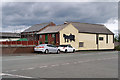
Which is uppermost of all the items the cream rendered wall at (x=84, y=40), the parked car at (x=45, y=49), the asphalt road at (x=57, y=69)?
the cream rendered wall at (x=84, y=40)

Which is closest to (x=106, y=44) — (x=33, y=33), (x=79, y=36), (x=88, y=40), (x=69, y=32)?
(x=88, y=40)

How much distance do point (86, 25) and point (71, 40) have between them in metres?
11.5

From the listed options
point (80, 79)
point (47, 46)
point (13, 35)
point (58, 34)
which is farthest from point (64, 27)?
point (80, 79)

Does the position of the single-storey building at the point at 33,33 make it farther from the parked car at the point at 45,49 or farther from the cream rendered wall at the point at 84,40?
the parked car at the point at 45,49

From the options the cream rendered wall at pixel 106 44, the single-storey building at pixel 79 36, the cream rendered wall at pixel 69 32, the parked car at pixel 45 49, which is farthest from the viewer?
the cream rendered wall at pixel 106 44

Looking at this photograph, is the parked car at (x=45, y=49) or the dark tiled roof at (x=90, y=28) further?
the dark tiled roof at (x=90, y=28)

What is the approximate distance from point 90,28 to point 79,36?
7823mm

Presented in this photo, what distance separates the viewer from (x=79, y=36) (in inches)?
1887

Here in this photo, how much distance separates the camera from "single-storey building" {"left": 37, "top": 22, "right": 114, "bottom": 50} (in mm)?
44688

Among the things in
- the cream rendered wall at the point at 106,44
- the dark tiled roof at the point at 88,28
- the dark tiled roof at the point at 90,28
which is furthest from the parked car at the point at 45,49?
the cream rendered wall at the point at 106,44

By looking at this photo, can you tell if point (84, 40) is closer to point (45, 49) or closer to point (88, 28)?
point (88, 28)

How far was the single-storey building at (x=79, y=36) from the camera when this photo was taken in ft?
147

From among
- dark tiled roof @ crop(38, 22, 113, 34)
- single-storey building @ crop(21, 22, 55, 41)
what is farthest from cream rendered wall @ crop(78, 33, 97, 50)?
single-storey building @ crop(21, 22, 55, 41)

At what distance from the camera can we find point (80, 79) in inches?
342
